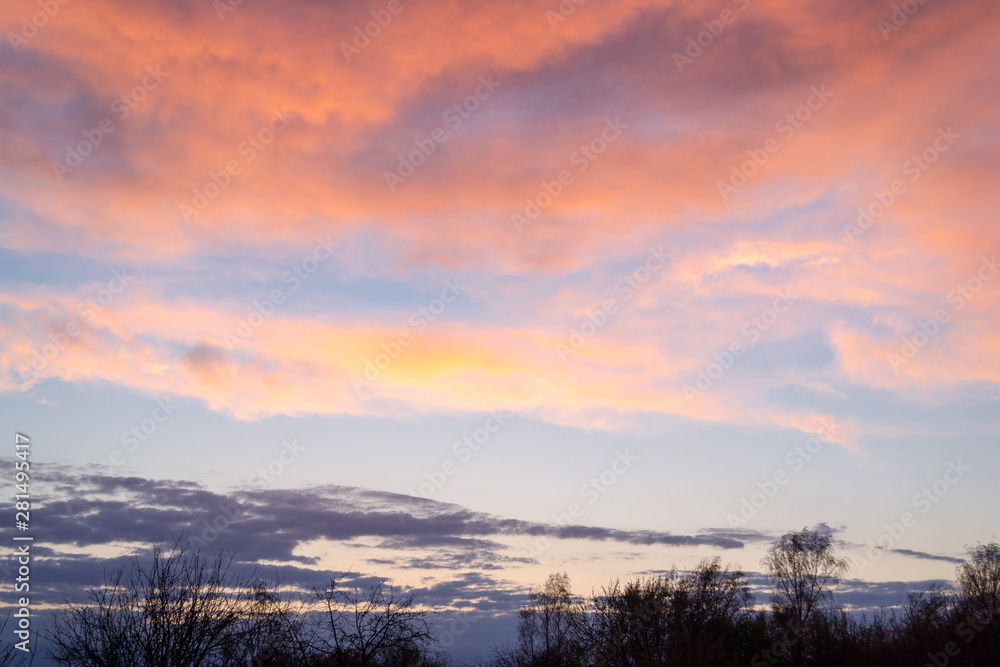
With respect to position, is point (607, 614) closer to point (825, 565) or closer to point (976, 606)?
point (976, 606)

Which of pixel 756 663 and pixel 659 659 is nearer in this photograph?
pixel 659 659

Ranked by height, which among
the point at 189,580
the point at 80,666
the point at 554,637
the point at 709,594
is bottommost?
the point at 554,637

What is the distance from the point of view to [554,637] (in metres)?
71.2

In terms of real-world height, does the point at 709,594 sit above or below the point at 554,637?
above

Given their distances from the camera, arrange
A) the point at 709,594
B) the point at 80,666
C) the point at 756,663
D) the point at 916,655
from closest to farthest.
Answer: the point at 80,666, the point at 916,655, the point at 756,663, the point at 709,594

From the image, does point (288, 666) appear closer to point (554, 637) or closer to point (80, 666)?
point (80, 666)

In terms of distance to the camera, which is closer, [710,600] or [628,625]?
[628,625]

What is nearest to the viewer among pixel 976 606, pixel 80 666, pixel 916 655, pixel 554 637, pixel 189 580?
pixel 80 666

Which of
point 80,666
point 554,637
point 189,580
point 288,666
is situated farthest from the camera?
point 554,637

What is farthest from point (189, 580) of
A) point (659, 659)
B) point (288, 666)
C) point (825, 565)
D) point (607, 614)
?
point (825, 565)

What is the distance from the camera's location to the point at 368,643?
28266 mm

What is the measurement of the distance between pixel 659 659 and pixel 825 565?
40427mm

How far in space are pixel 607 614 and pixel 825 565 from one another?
96.6ft

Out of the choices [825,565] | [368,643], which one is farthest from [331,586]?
[825,565]
